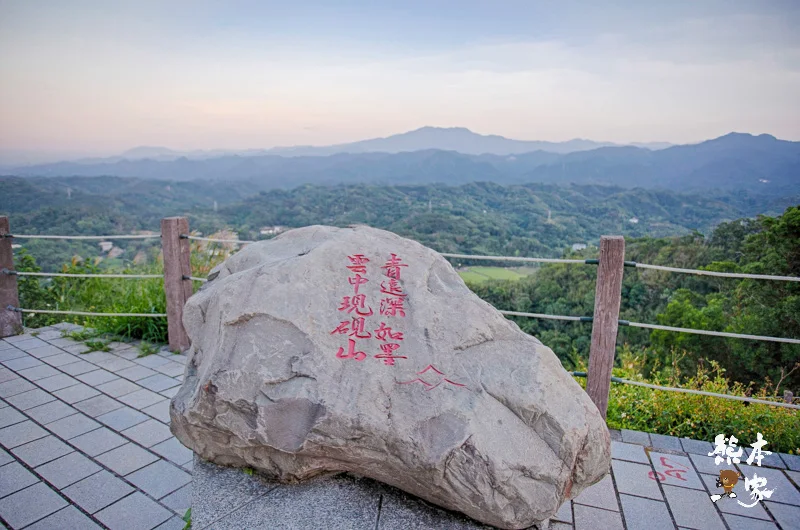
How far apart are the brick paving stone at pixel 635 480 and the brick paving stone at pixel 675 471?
0.07 m

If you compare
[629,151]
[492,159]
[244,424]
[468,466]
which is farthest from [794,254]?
[492,159]

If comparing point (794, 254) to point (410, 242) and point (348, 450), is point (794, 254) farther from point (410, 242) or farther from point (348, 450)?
point (348, 450)

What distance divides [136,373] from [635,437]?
3758 millimetres

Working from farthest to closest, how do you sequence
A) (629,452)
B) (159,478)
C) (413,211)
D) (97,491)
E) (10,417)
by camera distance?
(413,211)
(10,417)
(629,452)
(159,478)
(97,491)

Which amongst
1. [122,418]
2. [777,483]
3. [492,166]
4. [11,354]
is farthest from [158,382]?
[492,166]

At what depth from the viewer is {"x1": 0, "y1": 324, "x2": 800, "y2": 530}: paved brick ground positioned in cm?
229

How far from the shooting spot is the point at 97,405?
3.39 m

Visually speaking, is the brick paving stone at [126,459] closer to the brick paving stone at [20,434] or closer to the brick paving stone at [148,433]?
the brick paving stone at [148,433]

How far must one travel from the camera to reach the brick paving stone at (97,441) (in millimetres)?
2855

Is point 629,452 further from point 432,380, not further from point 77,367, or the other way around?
point 77,367

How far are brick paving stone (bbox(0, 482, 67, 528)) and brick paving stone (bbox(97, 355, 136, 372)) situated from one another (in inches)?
62.1

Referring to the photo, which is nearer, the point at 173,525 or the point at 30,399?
the point at 173,525

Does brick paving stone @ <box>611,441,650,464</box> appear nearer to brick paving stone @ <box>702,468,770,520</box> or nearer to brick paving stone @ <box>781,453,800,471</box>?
brick paving stone @ <box>702,468,770,520</box>

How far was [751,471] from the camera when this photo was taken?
2.72m
